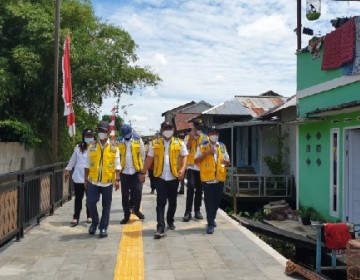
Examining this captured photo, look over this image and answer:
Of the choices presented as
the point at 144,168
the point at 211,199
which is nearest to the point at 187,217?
the point at 211,199

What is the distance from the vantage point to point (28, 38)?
18875 mm

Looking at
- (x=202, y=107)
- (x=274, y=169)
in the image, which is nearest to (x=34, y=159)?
(x=274, y=169)

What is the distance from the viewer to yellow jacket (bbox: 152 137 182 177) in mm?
7574

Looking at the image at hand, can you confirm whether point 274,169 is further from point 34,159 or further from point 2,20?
point 2,20

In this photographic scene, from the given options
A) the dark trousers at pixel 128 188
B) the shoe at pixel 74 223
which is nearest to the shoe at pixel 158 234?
the dark trousers at pixel 128 188

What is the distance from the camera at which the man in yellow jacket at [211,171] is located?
7.74 metres

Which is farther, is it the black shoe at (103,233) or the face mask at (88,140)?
the face mask at (88,140)

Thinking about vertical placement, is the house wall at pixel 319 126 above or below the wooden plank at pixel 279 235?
above

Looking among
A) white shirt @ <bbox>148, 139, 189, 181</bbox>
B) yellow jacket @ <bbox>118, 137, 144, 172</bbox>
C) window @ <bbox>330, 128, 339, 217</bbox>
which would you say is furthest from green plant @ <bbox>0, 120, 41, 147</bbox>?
white shirt @ <bbox>148, 139, 189, 181</bbox>

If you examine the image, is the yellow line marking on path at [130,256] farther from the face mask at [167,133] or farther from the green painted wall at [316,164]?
the green painted wall at [316,164]

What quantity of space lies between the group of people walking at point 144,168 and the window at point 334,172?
487 cm

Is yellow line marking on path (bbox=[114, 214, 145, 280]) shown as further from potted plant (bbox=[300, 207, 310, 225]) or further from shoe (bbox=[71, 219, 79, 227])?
potted plant (bbox=[300, 207, 310, 225])

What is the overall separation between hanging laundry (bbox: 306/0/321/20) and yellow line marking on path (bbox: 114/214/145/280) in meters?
8.43

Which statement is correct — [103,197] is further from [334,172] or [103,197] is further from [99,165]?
[334,172]
